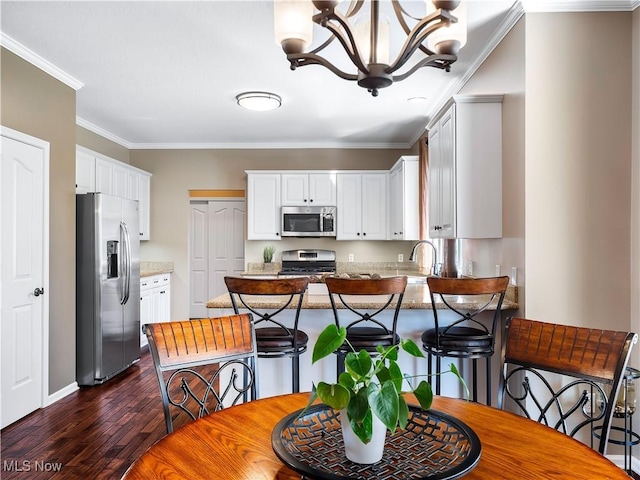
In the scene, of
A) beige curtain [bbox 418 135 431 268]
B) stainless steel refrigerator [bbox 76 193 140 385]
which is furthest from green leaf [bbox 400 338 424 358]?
beige curtain [bbox 418 135 431 268]

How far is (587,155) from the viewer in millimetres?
2477

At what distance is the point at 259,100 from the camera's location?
397 cm

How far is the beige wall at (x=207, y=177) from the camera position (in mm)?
6020

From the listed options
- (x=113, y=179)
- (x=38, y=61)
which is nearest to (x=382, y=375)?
(x=38, y=61)

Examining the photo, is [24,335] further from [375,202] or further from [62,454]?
[375,202]

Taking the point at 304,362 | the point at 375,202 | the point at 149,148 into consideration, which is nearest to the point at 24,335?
the point at 304,362

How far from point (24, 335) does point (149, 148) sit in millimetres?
3640

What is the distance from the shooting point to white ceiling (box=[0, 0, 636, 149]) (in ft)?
8.71

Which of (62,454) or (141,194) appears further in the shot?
(141,194)

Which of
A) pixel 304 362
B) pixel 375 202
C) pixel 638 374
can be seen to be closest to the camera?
pixel 638 374

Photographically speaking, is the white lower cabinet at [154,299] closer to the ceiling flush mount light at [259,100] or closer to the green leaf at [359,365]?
the ceiling flush mount light at [259,100]

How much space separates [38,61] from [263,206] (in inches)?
119

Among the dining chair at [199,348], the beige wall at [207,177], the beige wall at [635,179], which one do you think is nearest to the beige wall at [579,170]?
Result: the beige wall at [635,179]

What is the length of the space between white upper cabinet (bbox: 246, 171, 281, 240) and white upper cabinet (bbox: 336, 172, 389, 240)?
85 cm
